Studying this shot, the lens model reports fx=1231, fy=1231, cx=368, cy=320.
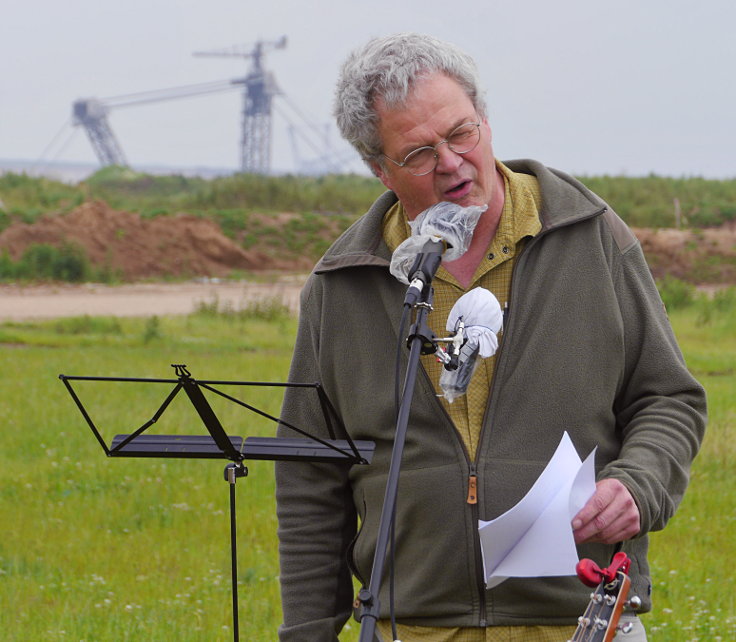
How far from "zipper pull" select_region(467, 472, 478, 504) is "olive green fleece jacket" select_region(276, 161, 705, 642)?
0.01 metres

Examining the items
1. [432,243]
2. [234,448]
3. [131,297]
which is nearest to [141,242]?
[131,297]

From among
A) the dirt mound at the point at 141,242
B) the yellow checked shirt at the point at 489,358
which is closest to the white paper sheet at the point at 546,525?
the yellow checked shirt at the point at 489,358

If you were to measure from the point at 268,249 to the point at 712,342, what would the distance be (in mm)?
19846

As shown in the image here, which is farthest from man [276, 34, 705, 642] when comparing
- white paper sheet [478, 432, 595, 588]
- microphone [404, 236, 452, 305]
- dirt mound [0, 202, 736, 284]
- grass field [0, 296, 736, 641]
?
dirt mound [0, 202, 736, 284]

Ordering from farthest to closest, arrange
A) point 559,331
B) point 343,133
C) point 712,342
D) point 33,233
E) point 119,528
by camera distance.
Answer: point 33,233 < point 712,342 < point 119,528 < point 343,133 < point 559,331

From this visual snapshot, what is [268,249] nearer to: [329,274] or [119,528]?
[119,528]

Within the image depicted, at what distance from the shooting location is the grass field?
17.9 feet

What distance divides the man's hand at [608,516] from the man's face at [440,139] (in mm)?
696

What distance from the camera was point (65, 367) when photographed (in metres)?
13.9

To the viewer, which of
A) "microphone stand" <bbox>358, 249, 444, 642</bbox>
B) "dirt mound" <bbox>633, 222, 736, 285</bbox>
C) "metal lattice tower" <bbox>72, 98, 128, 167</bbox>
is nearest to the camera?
"microphone stand" <bbox>358, 249, 444, 642</bbox>

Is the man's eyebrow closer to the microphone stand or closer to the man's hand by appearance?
the microphone stand

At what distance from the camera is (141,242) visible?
3444 centimetres

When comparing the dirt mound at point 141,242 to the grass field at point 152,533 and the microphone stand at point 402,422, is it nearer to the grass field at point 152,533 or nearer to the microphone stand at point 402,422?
the grass field at point 152,533

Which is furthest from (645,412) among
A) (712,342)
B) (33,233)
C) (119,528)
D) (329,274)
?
(33,233)
